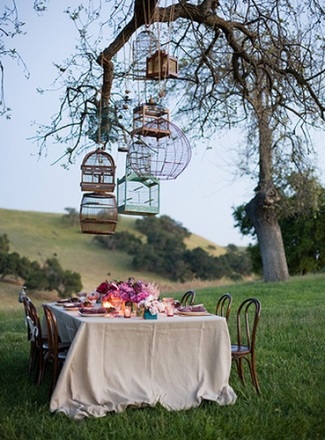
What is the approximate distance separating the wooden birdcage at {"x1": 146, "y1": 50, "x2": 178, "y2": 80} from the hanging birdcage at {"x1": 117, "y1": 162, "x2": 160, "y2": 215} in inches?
48.4

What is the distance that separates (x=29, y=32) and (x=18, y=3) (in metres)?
0.86

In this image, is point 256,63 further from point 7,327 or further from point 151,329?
point 7,327

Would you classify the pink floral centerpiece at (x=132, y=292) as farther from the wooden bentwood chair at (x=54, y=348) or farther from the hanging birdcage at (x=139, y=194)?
the hanging birdcage at (x=139, y=194)

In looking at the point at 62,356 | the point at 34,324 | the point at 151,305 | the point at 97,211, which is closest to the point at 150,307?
the point at 151,305

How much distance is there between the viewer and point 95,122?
913 cm

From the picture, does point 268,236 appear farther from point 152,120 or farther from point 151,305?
point 151,305

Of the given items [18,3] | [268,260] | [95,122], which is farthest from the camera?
[268,260]

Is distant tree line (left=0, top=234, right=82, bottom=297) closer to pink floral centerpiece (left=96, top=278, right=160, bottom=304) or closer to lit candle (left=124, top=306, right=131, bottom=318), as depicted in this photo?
pink floral centerpiece (left=96, top=278, right=160, bottom=304)

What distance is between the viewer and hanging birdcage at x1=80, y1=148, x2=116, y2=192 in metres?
7.97

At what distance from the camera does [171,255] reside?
34812 mm

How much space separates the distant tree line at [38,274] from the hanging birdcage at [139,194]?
875 inches

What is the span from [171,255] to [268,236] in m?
14.9

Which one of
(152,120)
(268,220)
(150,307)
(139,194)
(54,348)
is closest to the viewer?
(150,307)

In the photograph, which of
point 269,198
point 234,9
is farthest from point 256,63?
point 269,198
